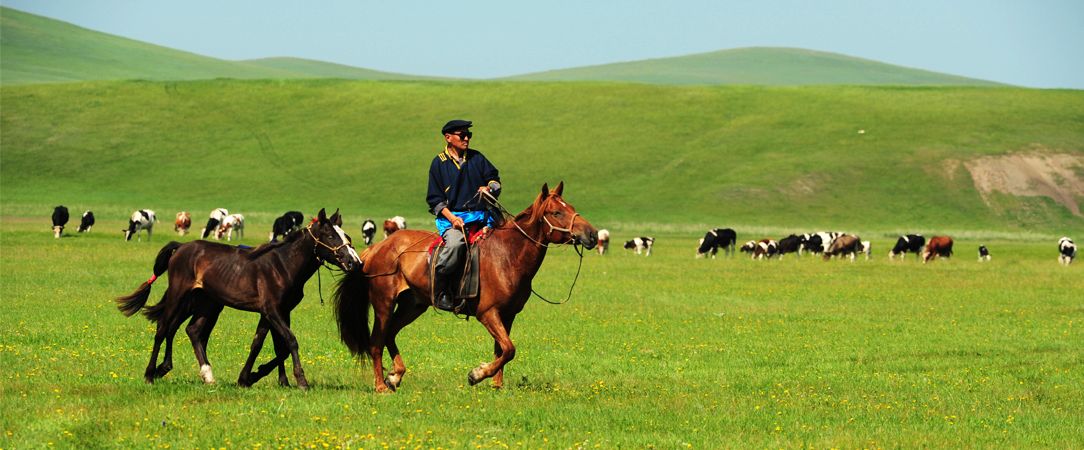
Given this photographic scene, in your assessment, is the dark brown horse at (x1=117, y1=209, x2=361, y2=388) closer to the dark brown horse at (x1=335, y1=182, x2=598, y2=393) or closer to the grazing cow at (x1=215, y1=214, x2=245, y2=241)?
the dark brown horse at (x1=335, y1=182, x2=598, y2=393)

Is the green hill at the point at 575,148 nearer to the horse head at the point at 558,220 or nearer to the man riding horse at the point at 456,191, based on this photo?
the man riding horse at the point at 456,191

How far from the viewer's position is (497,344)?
593 inches

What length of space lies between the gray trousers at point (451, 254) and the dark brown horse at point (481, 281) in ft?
0.98

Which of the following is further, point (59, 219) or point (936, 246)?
point (936, 246)

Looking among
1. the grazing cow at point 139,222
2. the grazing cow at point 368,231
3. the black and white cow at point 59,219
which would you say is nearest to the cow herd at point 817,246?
the grazing cow at point 368,231

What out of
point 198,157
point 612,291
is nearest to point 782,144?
point 198,157

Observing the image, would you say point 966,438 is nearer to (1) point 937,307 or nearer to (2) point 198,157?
(1) point 937,307

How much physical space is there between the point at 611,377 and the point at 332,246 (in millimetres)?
4634

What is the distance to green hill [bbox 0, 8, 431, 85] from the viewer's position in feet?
509

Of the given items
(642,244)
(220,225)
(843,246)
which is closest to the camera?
(843,246)

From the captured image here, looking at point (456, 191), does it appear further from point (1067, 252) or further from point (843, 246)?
point (1067, 252)

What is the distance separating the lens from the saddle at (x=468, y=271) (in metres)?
14.9

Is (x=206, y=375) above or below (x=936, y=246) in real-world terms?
above

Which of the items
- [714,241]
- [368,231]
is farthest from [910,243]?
[368,231]
